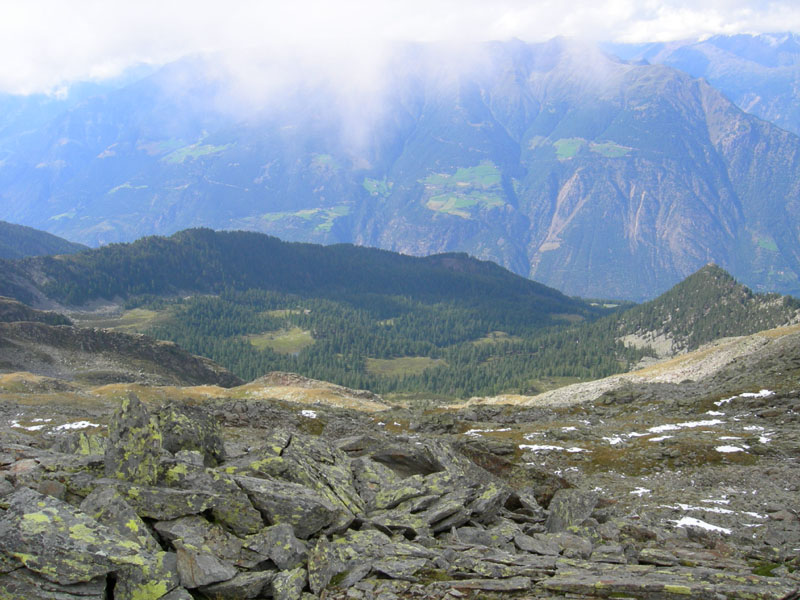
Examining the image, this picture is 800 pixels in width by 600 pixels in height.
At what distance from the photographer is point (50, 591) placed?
15477mm

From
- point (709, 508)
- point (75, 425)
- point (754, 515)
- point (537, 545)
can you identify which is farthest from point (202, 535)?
point (75, 425)

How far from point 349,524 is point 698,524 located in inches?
805

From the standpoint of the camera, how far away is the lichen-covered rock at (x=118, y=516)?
18.1 m

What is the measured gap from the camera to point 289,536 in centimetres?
1975

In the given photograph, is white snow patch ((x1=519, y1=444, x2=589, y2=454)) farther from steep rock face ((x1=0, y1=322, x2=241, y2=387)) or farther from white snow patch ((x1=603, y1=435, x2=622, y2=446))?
steep rock face ((x1=0, y1=322, x2=241, y2=387))

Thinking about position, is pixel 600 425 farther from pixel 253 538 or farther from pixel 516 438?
pixel 253 538

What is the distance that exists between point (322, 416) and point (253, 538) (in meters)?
48.5

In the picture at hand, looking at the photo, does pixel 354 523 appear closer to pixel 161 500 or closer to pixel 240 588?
pixel 240 588

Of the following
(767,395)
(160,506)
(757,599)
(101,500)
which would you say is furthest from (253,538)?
(767,395)

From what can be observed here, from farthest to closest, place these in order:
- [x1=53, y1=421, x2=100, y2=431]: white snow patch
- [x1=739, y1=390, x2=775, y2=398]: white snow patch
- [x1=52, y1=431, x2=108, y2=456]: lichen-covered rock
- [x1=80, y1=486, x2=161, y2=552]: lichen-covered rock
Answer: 1. [x1=739, y1=390, x2=775, y2=398]: white snow patch
2. [x1=53, y1=421, x2=100, y2=431]: white snow patch
3. [x1=52, y1=431, x2=108, y2=456]: lichen-covered rock
4. [x1=80, y1=486, x2=161, y2=552]: lichen-covered rock

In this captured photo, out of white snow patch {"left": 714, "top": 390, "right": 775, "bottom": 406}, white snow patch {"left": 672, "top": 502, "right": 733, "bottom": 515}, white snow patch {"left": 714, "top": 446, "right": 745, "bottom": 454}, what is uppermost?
white snow patch {"left": 714, "top": 390, "right": 775, "bottom": 406}

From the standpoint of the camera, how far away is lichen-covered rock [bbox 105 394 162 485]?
21375mm

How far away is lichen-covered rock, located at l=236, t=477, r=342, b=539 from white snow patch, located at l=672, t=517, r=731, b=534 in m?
20.4

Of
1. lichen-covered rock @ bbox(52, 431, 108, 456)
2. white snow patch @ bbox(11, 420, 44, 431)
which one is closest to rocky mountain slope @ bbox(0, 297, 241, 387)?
white snow patch @ bbox(11, 420, 44, 431)
